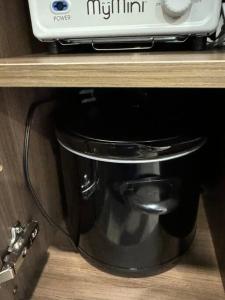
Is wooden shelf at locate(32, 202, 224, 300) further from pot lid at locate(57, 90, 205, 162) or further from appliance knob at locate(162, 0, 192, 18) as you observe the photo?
appliance knob at locate(162, 0, 192, 18)

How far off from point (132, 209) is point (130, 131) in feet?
0.43

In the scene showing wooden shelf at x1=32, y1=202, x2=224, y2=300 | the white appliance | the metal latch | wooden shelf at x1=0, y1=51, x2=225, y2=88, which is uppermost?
the white appliance

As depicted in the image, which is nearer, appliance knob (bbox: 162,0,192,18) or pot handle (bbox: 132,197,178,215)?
appliance knob (bbox: 162,0,192,18)

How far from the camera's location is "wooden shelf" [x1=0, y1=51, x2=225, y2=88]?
0.25 m

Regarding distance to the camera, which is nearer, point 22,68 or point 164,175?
point 22,68

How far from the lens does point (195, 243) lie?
57 centimetres

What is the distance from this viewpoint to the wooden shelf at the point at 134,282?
48cm

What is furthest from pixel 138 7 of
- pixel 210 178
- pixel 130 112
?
pixel 210 178

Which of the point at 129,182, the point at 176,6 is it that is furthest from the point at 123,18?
the point at 129,182

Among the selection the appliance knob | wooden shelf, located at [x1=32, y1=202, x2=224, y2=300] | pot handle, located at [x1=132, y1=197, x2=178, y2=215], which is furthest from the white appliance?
wooden shelf, located at [x1=32, y1=202, x2=224, y2=300]

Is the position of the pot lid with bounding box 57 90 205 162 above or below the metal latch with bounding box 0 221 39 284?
above

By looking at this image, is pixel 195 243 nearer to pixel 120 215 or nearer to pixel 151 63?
pixel 120 215

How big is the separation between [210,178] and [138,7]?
1.54 ft

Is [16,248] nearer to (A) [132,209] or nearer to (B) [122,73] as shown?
(A) [132,209]
